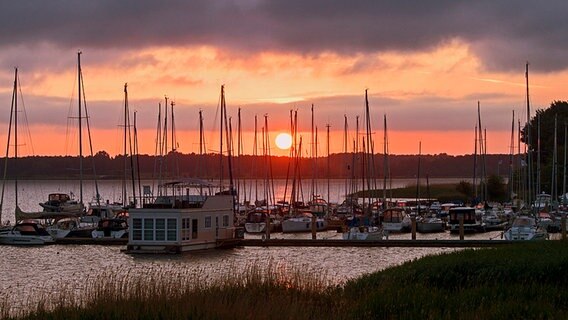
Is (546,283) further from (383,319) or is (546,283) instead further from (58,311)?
(58,311)

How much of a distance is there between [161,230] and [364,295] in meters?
32.2

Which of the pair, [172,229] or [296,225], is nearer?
[172,229]

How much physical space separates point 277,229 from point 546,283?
5527 cm

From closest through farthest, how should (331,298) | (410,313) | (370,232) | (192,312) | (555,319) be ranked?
(192,312)
(555,319)
(410,313)
(331,298)
(370,232)

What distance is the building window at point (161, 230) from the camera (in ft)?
181

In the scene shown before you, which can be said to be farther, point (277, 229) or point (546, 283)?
point (277, 229)

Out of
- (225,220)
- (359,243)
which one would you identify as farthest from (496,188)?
(225,220)

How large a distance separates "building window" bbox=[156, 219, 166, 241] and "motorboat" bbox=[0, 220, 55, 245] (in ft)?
43.3

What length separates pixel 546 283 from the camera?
25828mm

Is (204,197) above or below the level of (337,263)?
above

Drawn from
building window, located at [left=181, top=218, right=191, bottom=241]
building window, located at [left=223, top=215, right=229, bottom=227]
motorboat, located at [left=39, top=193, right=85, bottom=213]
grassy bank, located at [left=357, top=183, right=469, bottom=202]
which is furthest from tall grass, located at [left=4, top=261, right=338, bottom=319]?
grassy bank, located at [left=357, top=183, right=469, bottom=202]

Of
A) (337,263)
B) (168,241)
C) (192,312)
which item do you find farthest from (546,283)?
(168,241)

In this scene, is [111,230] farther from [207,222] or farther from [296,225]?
[296,225]

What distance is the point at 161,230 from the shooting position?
5547 centimetres
